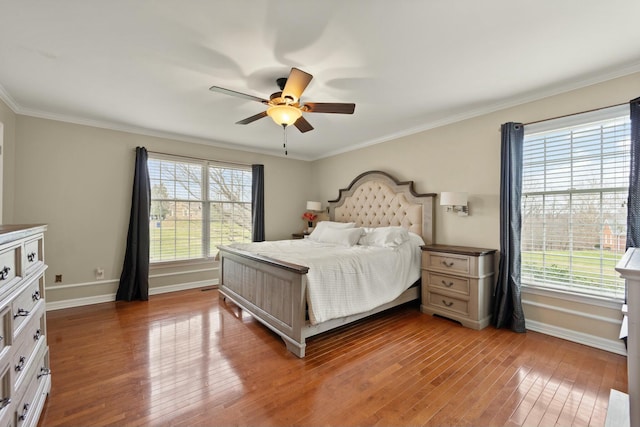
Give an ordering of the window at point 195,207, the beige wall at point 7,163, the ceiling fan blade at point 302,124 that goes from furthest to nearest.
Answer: the window at point 195,207
the beige wall at point 7,163
the ceiling fan blade at point 302,124

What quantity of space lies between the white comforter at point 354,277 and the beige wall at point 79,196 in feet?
7.08

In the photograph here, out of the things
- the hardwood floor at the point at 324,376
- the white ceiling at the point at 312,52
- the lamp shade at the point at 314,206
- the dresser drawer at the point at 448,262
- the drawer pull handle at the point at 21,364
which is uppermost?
the white ceiling at the point at 312,52

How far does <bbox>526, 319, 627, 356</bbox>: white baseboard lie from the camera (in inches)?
97.7

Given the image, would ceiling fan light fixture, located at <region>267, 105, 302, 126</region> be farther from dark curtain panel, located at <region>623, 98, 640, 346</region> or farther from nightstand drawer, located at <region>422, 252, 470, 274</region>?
dark curtain panel, located at <region>623, 98, 640, 346</region>

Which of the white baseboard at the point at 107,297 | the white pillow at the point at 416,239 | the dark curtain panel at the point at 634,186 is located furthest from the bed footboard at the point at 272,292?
the dark curtain panel at the point at 634,186

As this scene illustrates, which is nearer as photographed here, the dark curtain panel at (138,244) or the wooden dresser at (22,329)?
the wooden dresser at (22,329)

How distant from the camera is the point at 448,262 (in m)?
3.25

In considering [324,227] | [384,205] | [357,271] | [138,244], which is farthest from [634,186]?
[138,244]

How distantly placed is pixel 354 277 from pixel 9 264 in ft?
7.92

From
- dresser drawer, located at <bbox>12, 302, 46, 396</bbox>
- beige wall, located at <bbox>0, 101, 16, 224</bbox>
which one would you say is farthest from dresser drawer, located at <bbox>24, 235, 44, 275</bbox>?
beige wall, located at <bbox>0, 101, 16, 224</bbox>

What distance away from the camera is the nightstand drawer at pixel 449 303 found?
3.12 meters

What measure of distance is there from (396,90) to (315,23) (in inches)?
51.8

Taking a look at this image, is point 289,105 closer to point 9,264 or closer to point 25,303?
point 9,264

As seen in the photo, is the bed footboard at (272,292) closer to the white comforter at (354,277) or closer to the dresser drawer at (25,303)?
the white comforter at (354,277)
